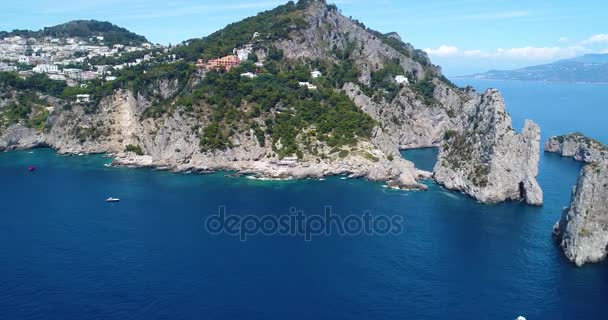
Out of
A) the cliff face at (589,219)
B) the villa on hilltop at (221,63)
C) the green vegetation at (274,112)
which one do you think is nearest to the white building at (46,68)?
the villa on hilltop at (221,63)

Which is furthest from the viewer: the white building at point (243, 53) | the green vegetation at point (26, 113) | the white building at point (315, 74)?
the white building at point (243, 53)

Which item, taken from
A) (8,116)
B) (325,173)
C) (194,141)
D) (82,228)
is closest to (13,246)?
(82,228)

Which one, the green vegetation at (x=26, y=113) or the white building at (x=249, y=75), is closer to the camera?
the green vegetation at (x=26, y=113)

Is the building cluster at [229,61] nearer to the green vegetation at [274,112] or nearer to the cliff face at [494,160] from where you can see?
the green vegetation at [274,112]

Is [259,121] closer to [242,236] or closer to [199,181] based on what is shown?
[199,181]

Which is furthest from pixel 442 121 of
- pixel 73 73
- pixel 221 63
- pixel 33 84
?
pixel 73 73

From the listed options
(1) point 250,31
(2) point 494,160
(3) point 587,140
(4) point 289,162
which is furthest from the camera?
(1) point 250,31

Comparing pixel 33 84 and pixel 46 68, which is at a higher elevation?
pixel 46 68

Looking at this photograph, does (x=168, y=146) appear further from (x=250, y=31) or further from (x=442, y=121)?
(x=442, y=121)
